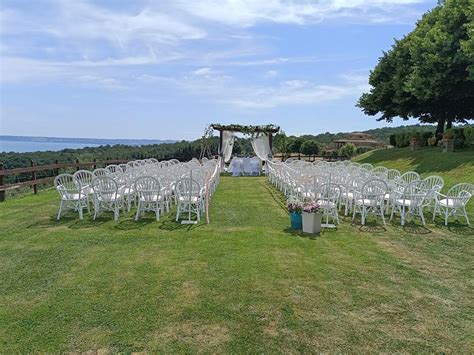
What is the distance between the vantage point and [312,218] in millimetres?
5859

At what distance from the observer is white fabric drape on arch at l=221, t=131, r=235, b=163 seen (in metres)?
20.7

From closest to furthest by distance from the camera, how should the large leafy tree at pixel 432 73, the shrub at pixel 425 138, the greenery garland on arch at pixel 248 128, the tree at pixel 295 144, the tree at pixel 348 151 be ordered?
the large leafy tree at pixel 432 73 < the shrub at pixel 425 138 < the greenery garland on arch at pixel 248 128 < the tree at pixel 348 151 < the tree at pixel 295 144

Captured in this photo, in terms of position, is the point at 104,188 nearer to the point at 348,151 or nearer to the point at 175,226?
the point at 175,226

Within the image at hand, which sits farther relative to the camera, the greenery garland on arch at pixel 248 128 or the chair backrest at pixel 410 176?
the greenery garland on arch at pixel 248 128

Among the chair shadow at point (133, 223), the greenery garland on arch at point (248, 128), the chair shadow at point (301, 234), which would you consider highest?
the greenery garland on arch at point (248, 128)

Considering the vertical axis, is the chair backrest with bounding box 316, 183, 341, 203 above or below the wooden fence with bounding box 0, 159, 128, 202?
below

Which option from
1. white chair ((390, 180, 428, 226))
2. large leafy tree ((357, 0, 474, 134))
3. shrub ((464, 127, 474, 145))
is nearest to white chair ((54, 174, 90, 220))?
white chair ((390, 180, 428, 226))

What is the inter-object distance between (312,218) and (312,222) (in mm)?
67

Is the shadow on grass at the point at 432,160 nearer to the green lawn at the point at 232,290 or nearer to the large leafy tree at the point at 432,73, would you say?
the large leafy tree at the point at 432,73

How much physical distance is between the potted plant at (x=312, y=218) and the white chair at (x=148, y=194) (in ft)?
8.88

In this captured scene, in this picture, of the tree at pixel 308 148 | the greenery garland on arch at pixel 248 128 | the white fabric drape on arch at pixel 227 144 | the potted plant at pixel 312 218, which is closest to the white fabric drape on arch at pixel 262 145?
the greenery garland on arch at pixel 248 128

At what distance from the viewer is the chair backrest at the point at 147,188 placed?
22.3ft

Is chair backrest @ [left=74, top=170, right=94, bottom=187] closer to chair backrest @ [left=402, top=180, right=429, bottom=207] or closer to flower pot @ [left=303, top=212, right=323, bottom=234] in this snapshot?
flower pot @ [left=303, top=212, right=323, bottom=234]

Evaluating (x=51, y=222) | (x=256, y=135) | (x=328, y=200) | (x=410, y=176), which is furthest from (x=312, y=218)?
(x=256, y=135)
